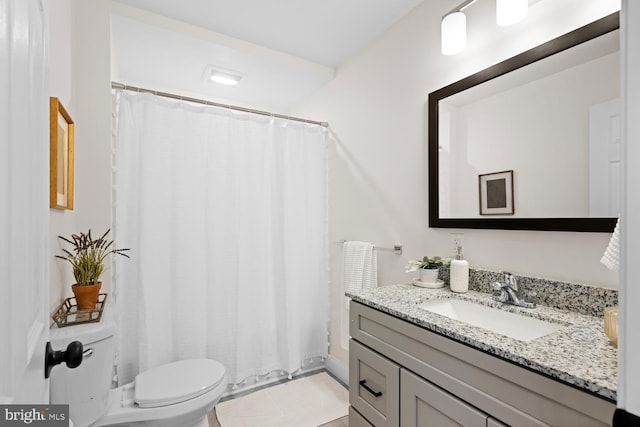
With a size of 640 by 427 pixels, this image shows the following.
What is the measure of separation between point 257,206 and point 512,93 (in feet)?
5.25

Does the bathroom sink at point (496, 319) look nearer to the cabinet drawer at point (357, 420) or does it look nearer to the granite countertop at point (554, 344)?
the granite countertop at point (554, 344)

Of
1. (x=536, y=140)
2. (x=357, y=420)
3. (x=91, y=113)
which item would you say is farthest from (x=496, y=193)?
(x=91, y=113)

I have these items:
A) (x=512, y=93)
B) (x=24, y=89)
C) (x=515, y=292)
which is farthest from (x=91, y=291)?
(x=512, y=93)

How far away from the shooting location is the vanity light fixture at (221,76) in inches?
94.2

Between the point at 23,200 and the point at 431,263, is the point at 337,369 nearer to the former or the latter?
the point at 431,263

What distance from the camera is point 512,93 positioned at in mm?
1357

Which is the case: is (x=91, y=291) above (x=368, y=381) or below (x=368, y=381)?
above

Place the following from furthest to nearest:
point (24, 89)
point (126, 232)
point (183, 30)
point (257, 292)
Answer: point (257, 292)
point (183, 30)
point (126, 232)
point (24, 89)

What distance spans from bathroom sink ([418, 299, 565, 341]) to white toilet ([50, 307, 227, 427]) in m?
1.16

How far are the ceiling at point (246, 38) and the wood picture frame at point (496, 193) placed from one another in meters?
1.12

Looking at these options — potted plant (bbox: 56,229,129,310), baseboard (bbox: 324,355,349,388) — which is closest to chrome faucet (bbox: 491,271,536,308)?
baseboard (bbox: 324,355,349,388)

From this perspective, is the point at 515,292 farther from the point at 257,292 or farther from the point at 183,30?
the point at 183,30

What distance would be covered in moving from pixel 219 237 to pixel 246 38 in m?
1.36

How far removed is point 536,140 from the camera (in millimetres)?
1275
